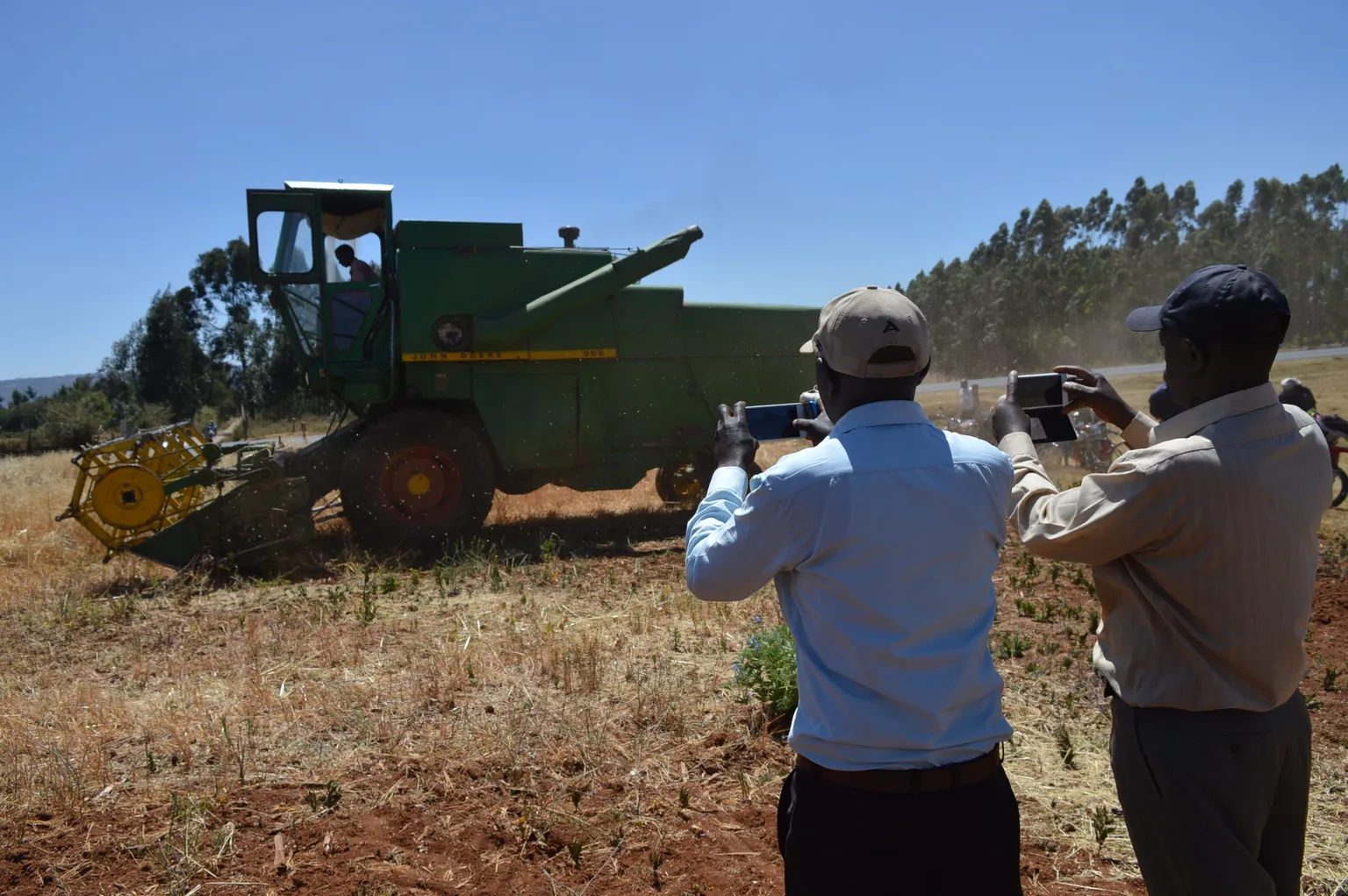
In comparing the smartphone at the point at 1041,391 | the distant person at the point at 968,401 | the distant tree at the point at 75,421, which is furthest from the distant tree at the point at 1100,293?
the smartphone at the point at 1041,391

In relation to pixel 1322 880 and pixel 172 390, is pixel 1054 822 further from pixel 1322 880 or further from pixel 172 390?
pixel 172 390

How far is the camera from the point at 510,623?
259 inches

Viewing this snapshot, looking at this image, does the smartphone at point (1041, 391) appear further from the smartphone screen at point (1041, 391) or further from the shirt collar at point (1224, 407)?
the shirt collar at point (1224, 407)

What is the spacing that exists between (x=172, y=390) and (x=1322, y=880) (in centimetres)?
4469

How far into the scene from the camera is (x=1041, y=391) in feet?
9.36

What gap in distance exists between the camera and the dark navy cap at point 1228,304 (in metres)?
2.16

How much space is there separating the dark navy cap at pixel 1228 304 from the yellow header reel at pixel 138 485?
8044 mm

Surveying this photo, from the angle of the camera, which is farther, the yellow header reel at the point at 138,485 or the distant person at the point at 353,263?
the distant person at the point at 353,263

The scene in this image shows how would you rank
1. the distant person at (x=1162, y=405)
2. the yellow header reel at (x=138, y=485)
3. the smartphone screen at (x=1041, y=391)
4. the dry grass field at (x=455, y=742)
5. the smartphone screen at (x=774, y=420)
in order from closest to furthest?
the smartphone screen at (x=774, y=420) → the smartphone screen at (x=1041, y=391) → the dry grass field at (x=455, y=742) → the distant person at (x=1162, y=405) → the yellow header reel at (x=138, y=485)

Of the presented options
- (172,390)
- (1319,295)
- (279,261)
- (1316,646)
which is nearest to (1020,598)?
(1316,646)

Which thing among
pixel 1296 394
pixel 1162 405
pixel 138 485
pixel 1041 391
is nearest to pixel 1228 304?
pixel 1041 391

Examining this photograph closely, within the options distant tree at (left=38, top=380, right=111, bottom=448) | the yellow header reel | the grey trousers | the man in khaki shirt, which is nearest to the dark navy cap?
the man in khaki shirt

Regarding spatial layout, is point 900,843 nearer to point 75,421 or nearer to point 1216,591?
point 1216,591

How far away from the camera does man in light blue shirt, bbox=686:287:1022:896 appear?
1.90m
